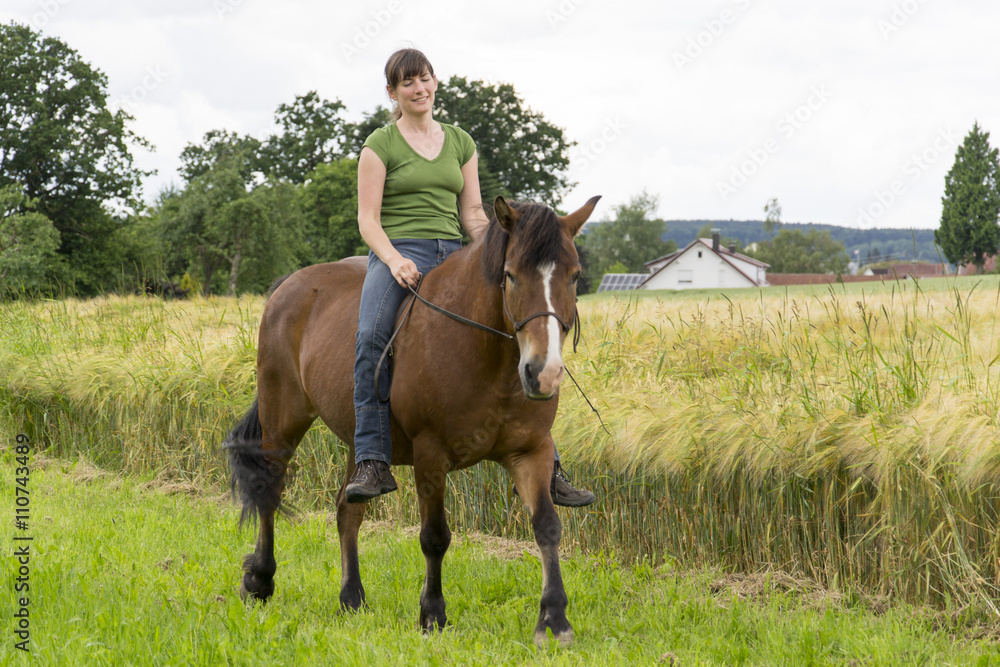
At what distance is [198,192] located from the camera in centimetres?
4828

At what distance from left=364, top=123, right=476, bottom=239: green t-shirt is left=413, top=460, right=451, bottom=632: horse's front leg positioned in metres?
1.38

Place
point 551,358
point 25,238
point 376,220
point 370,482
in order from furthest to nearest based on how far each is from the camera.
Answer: point 25,238
point 376,220
point 370,482
point 551,358

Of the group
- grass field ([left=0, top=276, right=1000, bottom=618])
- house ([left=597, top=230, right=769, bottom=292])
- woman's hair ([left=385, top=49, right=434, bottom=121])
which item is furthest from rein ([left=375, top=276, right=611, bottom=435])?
house ([left=597, top=230, right=769, bottom=292])

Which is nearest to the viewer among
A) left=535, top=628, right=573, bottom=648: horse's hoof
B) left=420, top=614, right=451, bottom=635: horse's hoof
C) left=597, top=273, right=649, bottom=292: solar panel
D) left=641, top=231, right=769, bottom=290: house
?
left=535, top=628, right=573, bottom=648: horse's hoof

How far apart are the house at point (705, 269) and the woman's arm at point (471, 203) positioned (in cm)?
8700

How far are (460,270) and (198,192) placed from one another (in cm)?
4821

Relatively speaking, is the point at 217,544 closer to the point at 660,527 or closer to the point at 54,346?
the point at 660,527

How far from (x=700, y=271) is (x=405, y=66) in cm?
9149

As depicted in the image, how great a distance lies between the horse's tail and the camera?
5.48 meters

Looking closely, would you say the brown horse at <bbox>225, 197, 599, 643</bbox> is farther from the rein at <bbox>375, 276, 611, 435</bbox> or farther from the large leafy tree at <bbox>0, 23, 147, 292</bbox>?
the large leafy tree at <bbox>0, 23, 147, 292</bbox>

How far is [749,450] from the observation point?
16.9 feet

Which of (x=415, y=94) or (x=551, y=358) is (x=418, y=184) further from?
(x=551, y=358)

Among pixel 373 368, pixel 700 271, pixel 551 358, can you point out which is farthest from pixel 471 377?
pixel 700 271

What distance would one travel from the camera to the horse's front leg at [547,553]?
3906mm
